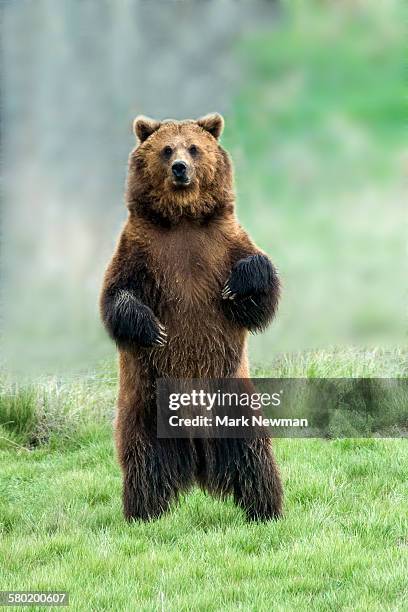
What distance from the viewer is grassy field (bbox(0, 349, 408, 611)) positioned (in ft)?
12.0

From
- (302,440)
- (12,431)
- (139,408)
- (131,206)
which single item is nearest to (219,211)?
(131,206)

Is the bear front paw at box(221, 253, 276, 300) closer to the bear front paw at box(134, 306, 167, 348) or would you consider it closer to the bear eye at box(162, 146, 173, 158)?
the bear front paw at box(134, 306, 167, 348)

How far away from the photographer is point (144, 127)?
4547 millimetres

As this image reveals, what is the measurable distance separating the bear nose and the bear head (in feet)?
0.04

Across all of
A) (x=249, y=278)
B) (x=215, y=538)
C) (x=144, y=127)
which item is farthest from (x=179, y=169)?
(x=215, y=538)

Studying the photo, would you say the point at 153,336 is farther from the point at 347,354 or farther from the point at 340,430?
the point at 347,354

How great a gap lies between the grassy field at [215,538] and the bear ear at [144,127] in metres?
2.00

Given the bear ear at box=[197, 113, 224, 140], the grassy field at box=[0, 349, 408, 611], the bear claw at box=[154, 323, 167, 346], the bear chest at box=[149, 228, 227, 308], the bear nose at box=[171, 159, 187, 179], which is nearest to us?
the grassy field at box=[0, 349, 408, 611]

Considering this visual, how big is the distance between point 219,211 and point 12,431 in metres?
3.58

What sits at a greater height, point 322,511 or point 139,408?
point 139,408

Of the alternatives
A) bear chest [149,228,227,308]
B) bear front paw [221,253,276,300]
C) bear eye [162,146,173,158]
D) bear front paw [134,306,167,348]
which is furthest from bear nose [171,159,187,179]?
bear front paw [134,306,167,348]

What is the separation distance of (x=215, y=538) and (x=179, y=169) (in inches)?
71.2

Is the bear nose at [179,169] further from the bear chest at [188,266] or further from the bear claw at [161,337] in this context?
the bear claw at [161,337]

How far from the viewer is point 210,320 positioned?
448 cm
